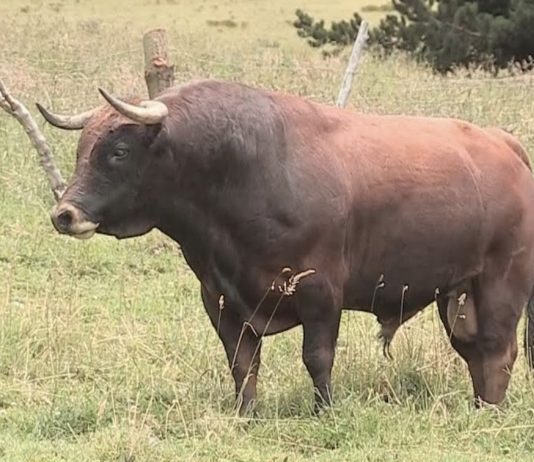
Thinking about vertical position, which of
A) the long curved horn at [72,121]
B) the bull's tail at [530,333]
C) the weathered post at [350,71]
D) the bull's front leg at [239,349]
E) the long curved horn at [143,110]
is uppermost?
the long curved horn at [143,110]

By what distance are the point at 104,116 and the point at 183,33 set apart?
60.8 feet

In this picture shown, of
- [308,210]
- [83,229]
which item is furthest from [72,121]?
[308,210]

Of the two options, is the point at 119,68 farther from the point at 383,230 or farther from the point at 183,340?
the point at 383,230

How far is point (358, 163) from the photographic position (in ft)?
20.9

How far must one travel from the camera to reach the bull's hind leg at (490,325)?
678cm

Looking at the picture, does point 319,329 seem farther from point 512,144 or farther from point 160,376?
point 512,144

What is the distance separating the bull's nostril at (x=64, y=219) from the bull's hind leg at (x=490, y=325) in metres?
2.20

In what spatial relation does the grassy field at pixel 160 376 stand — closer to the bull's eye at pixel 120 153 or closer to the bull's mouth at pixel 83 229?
the bull's mouth at pixel 83 229

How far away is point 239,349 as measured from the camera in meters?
6.41

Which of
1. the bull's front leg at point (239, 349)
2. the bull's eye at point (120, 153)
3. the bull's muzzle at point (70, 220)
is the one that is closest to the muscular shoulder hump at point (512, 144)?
the bull's front leg at point (239, 349)

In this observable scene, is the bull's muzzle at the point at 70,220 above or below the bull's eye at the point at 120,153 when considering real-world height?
below

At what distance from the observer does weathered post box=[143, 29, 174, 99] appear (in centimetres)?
855

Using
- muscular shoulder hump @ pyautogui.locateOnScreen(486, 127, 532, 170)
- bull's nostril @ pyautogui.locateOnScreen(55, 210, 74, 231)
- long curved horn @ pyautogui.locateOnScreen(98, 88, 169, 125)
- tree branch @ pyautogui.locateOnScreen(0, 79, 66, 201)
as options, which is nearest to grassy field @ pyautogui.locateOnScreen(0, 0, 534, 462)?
tree branch @ pyautogui.locateOnScreen(0, 79, 66, 201)

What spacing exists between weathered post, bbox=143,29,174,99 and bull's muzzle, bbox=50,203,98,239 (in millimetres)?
2753
